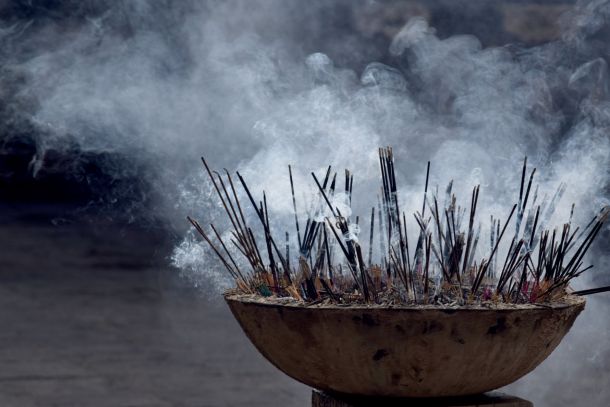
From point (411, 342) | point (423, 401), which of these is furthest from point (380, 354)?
point (423, 401)

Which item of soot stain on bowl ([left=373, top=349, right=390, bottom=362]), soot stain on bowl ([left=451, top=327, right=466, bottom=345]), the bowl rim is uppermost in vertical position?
the bowl rim

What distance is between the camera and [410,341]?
1.79m

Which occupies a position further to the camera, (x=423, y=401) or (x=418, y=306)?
(x=423, y=401)

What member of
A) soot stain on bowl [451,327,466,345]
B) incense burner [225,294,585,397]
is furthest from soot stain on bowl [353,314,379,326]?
soot stain on bowl [451,327,466,345]

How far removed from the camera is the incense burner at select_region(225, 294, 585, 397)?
5.87 ft

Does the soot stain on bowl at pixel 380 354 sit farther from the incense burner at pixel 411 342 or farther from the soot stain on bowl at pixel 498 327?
the soot stain on bowl at pixel 498 327

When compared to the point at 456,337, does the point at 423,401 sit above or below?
below

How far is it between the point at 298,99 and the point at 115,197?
1.01m

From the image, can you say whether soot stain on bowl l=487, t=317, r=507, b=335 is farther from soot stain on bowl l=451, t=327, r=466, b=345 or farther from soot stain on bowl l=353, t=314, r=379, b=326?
soot stain on bowl l=353, t=314, r=379, b=326

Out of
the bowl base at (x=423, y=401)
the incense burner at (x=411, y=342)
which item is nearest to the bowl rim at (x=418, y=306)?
the incense burner at (x=411, y=342)

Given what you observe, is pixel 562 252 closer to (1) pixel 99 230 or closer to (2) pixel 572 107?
(2) pixel 572 107

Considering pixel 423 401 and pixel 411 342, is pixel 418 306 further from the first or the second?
pixel 423 401

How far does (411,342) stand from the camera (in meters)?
1.79

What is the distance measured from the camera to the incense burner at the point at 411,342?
179 cm
